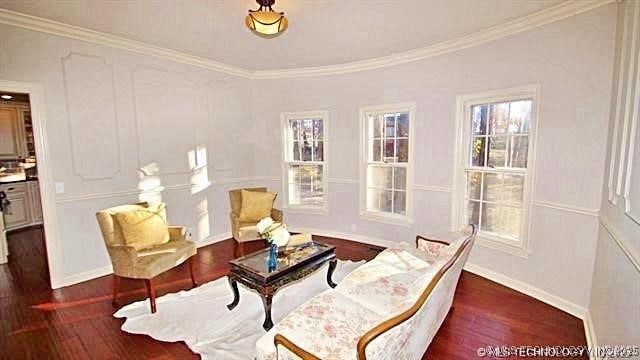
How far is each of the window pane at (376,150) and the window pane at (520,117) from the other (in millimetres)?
1729

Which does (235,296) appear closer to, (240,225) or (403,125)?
(240,225)

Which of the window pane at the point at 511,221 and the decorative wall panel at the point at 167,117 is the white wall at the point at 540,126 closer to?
the window pane at the point at 511,221

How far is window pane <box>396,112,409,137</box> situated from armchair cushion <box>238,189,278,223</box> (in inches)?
81.9

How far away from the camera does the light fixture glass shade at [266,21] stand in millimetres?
2387

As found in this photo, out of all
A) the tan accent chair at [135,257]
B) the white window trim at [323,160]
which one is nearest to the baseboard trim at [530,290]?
the white window trim at [323,160]

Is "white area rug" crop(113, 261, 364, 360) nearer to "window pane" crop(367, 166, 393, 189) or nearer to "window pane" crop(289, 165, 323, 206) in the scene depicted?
"window pane" crop(367, 166, 393, 189)

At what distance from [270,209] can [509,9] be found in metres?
3.53

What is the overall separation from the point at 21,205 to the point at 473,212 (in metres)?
7.53

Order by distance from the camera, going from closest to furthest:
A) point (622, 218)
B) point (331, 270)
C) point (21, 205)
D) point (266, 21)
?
point (622, 218) → point (266, 21) → point (331, 270) → point (21, 205)

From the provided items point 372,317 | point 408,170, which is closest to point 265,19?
point 372,317

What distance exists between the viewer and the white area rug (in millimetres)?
2243

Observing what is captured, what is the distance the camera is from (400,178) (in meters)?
4.26

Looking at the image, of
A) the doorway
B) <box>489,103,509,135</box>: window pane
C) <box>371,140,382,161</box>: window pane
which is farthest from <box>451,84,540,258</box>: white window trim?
the doorway

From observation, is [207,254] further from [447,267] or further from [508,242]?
[508,242]
